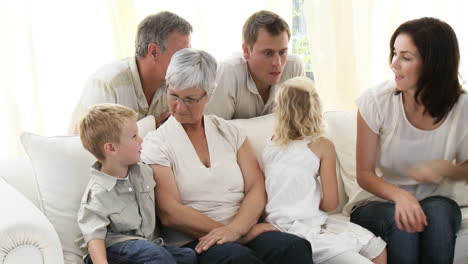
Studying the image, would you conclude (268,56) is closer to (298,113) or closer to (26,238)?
(298,113)

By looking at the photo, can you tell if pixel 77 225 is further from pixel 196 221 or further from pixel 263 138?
pixel 263 138

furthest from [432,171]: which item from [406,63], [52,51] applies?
[52,51]

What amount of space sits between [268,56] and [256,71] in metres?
0.10

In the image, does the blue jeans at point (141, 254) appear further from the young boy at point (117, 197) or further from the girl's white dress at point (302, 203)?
the girl's white dress at point (302, 203)

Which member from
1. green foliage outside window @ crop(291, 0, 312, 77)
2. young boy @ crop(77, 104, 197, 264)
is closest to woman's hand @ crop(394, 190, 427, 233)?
young boy @ crop(77, 104, 197, 264)

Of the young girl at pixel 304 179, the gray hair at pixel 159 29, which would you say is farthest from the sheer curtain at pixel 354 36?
the young girl at pixel 304 179

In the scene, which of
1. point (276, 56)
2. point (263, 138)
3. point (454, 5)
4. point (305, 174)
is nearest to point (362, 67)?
point (454, 5)

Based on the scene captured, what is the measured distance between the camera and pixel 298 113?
215 centimetres

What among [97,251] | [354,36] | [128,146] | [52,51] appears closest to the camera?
[97,251]

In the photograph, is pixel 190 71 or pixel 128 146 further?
pixel 190 71

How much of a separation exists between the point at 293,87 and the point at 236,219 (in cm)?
52

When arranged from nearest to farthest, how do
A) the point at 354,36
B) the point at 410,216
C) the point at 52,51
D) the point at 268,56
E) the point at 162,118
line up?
1. the point at 410,216
2. the point at 162,118
3. the point at 268,56
4. the point at 52,51
5. the point at 354,36

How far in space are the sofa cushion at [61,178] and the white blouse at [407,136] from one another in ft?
3.38

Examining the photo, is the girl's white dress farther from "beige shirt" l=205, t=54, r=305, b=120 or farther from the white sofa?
"beige shirt" l=205, t=54, r=305, b=120
